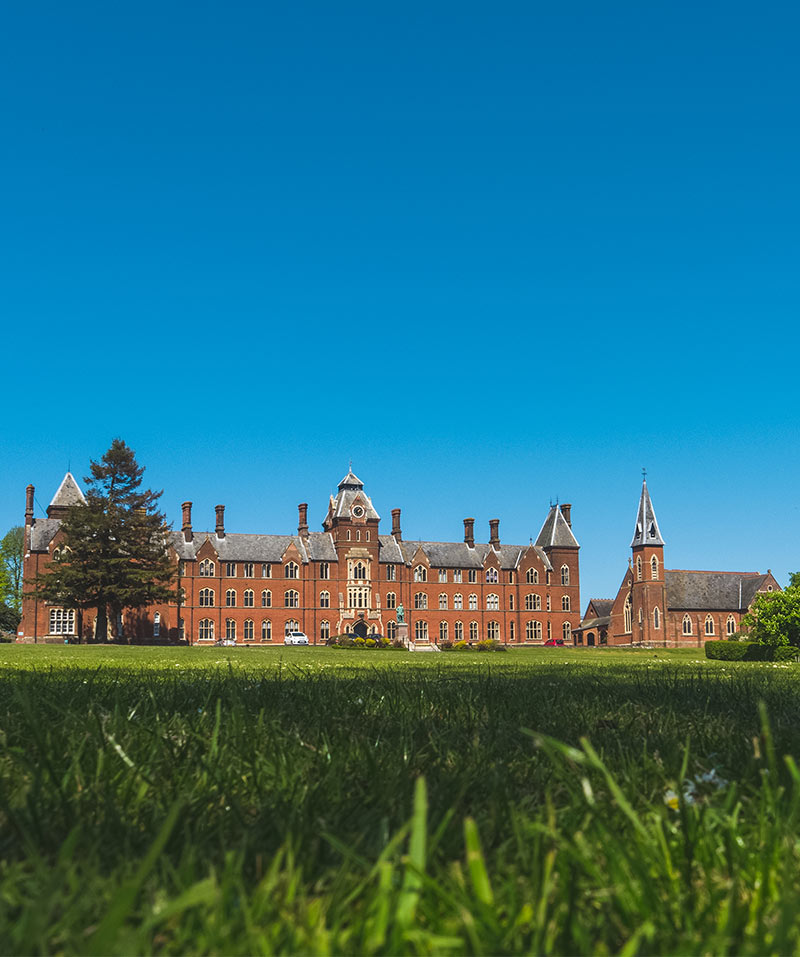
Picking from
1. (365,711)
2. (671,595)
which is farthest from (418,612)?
(365,711)

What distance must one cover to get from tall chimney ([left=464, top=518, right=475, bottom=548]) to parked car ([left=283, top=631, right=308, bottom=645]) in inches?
839

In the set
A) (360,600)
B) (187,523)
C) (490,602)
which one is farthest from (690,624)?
(187,523)

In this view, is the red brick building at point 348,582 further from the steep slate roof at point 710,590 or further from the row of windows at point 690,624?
the steep slate roof at point 710,590

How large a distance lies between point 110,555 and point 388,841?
201 feet

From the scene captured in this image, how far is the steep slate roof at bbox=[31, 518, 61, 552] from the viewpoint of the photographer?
7400 centimetres

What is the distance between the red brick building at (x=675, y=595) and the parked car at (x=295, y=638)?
34789 mm

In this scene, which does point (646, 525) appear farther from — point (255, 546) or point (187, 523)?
point (187, 523)

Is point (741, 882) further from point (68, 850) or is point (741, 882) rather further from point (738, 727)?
point (738, 727)

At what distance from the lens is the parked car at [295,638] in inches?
3155

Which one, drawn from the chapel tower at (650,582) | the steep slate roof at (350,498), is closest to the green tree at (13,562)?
the steep slate roof at (350,498)

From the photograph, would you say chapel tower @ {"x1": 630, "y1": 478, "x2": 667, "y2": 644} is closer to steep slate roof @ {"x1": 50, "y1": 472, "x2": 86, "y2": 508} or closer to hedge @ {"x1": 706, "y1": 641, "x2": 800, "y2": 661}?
hedge @ {"x1": 706, "y1": 641, "x2": 800, "y2": 661}

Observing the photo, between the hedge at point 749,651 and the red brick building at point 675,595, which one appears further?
the red brick building at point 675,595

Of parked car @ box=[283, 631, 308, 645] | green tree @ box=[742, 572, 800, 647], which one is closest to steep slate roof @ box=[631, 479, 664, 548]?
parked car @ box=[283, 631, 308, 645]

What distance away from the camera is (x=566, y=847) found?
53.2 inches
